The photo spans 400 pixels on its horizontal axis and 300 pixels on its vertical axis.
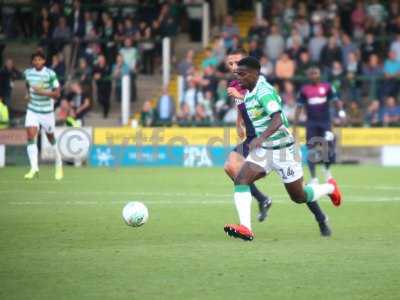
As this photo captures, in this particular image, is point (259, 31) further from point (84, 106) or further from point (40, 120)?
point (40, 120)

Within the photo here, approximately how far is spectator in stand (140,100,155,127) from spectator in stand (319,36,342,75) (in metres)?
4.71

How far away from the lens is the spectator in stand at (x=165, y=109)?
27797 millimetres

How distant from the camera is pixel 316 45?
2878cm

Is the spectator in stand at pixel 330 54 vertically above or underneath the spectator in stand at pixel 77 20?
underneath

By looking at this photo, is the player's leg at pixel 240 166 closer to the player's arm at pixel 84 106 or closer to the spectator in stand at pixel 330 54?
the player's arm at pixel 84 106

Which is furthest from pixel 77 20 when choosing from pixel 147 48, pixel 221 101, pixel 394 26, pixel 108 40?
pixel 394 26

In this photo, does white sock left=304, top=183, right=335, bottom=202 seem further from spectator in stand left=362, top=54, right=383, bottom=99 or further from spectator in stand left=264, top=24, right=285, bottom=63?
spectator in stand left=264, top=24, right=285, bottom=63

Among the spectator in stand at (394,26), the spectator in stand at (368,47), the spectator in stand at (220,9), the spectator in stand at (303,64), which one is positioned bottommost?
the spectator in stand at (303,64)

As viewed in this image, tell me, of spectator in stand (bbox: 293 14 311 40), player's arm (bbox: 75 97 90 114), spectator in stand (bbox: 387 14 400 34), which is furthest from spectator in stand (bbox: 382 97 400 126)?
player's arm (bbox: 75 97 90 114)

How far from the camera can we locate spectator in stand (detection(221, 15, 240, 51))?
29.4 metres

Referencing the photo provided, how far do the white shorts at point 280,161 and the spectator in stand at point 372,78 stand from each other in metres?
17.0

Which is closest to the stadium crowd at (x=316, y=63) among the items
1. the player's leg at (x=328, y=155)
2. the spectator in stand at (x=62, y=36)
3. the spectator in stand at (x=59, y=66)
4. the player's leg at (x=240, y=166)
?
the spectator in stand at (x=59, y=66)

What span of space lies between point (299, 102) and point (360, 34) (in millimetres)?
9276

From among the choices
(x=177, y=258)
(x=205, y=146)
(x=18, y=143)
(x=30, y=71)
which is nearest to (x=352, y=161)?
(x=205, y=146)
